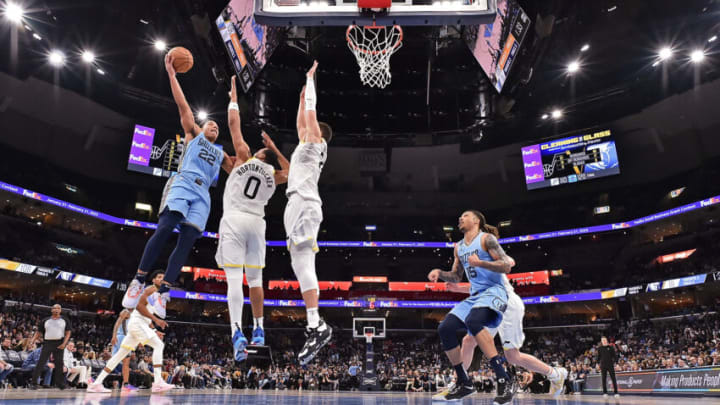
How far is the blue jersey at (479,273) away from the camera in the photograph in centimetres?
518

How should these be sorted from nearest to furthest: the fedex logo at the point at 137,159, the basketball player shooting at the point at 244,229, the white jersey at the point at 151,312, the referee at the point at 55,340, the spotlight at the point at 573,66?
the basketball player shooting at the point at 244,229 < the white jersey at the point at 151,312 < the referee at the point at 55,340 < the spotlight at the point at 573,66 < the fedex logo at the point at 137,159

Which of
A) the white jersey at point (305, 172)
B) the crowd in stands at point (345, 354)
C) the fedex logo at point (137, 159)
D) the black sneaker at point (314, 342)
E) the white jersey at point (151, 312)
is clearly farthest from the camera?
the fedex logo at point (137, 159)

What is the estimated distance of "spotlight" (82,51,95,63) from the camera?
2109 centimetres

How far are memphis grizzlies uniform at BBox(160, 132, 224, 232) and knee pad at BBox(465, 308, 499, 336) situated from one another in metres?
2.80

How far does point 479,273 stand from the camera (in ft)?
17.2

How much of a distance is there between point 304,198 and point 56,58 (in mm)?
23344

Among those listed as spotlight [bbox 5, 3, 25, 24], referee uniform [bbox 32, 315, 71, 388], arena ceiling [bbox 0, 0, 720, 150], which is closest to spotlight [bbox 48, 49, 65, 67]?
arena ceiling [bbox 0, 0, 720, 150]

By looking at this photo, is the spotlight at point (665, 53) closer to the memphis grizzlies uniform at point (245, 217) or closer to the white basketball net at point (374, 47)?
the white basketball net at point (374, 47)

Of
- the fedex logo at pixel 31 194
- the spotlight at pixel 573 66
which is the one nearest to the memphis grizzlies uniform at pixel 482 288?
the spotlight at pixel 573 66

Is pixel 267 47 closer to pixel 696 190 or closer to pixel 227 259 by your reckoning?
pixel 227 259

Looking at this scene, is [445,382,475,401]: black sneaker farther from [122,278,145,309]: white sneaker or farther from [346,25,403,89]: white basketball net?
[346,25,403,89]: white basketball net

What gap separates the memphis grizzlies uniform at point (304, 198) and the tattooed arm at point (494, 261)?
5.35ft

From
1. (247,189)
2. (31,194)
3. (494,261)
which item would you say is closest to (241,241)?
(247,189)

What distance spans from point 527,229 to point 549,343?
24.4ft
